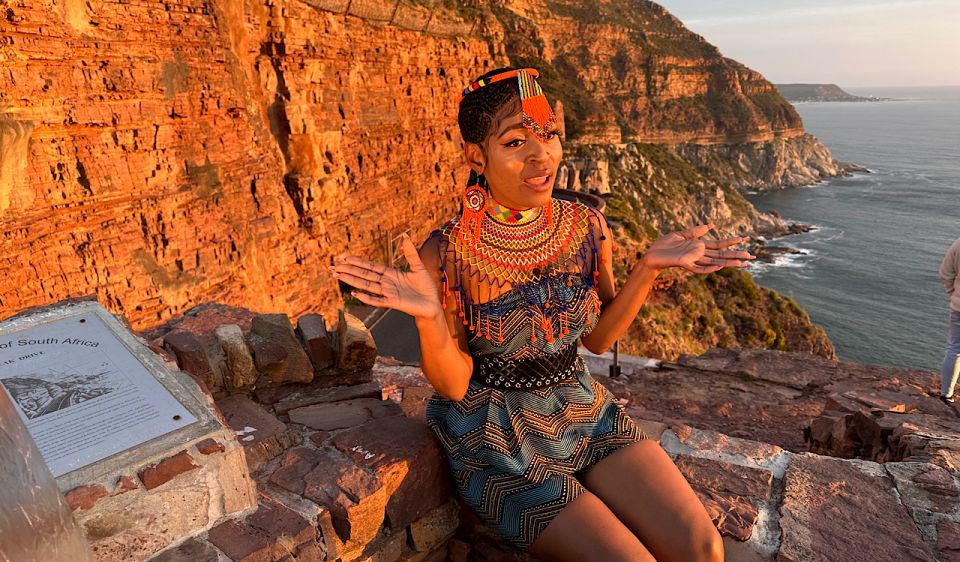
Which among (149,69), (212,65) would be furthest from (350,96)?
(149,69)

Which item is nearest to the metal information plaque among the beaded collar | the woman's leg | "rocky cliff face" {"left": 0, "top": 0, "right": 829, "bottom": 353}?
the beaded collar

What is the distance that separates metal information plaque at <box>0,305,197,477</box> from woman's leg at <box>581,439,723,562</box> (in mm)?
1765

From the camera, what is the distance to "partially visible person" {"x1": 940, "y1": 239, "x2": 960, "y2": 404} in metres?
5.98

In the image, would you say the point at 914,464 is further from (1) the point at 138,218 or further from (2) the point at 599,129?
(2) the point at 599,129

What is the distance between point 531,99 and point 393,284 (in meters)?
1.08

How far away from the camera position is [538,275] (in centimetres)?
271

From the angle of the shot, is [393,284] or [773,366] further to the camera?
[773,366]

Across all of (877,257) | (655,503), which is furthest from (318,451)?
(877,257)

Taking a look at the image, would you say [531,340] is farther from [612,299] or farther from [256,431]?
[256,431]

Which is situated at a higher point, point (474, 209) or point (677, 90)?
point (677, 90)

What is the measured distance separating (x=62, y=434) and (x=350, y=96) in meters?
17.5

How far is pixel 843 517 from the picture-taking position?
266 cm

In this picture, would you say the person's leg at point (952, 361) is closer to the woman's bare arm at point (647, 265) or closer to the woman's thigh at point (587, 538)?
the woman's bare arm at point (647, 265)

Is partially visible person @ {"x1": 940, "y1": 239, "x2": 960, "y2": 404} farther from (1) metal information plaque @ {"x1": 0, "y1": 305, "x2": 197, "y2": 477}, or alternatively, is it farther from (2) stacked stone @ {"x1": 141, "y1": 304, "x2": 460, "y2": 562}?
(1) metal information plaque @ {"x1": 0, "y1": 305, "x2": 197, "y2": 477}
